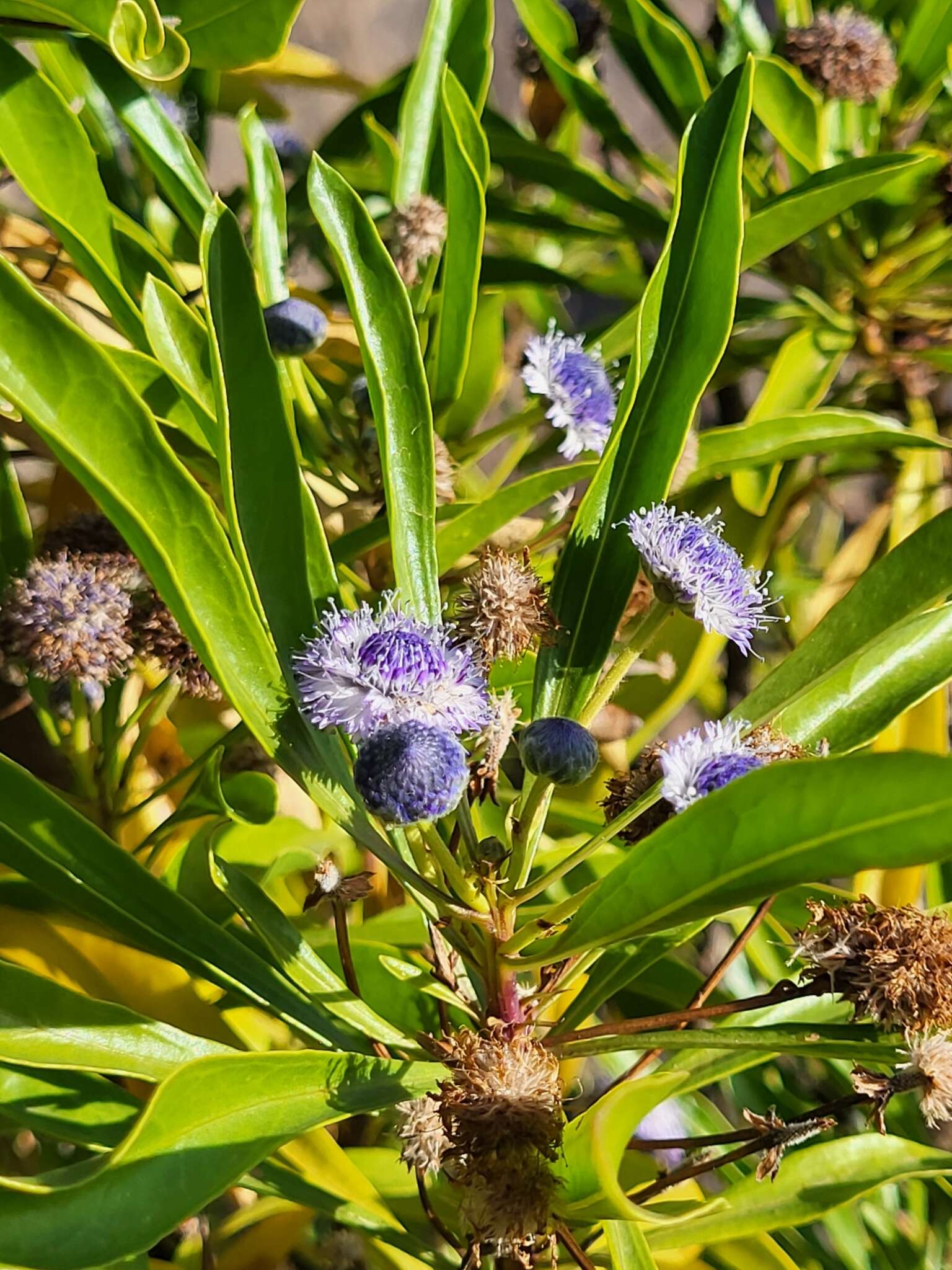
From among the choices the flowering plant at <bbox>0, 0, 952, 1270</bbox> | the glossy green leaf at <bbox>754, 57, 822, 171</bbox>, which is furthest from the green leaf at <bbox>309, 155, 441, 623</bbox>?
the glossy green leaf at <bbox>754, 57, 822, 171</bbox>

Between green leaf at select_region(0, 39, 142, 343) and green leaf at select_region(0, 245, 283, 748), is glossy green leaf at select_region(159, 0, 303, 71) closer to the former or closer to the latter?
green leaf at select_region(0, 39, 142, 343)

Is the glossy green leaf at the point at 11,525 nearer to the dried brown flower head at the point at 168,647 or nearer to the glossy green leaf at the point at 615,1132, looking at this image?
the dried brown flower head at the point at 168,647

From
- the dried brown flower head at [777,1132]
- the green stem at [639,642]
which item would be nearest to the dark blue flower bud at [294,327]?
the green stem at [639,642]

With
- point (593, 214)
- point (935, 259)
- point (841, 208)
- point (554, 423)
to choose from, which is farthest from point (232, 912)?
point (593, 214)

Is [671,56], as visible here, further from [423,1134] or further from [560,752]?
[423,1134]

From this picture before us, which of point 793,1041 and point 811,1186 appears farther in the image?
point 811,1186

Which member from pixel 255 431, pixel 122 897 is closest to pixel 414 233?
pixel 255 431
